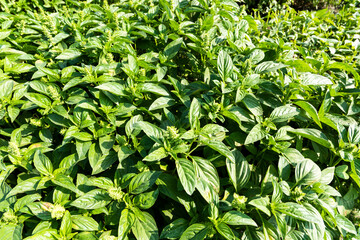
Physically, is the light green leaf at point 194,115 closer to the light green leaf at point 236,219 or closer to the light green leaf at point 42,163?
the light green leaf at point 236,219

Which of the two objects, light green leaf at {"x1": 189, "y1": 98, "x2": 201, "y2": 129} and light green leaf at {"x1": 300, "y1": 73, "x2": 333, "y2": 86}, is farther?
light green leaf at {"x1": 300, "y1": 73, "x2": 333, "y2": 86}

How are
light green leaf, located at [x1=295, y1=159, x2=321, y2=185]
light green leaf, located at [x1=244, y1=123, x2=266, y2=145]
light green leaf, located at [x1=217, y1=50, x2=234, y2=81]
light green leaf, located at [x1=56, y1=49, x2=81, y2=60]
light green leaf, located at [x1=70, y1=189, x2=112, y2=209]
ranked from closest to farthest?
light green leaf, located at [x1=70, y1=189, x2=112, y2=209] < light green leaf, located at [x1=295, y1=159, x2=321, y2=185] < light green leaf, located at [x1=244, y1=123, x2=266, y2=145] < light green leaf, located at [x1=217, y1=50, x2=234, y2=81] < light green leaf, located at [x1=56, y1=49, x2=81, y2=60]

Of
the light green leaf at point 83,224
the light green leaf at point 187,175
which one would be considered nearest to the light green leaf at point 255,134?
the light green leaf at point 187,175

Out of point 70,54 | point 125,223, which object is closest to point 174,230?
point 125,223

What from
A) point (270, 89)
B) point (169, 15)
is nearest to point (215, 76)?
point (270, 89)

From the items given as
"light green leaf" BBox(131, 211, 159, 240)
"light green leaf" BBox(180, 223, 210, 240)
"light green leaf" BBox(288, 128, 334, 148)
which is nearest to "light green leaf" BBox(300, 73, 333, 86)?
"light green leaf" BBox(288, 128, 334, 148)

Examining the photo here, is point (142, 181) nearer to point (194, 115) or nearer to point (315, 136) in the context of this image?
point (194, 115)

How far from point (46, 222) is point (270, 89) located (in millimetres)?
2048

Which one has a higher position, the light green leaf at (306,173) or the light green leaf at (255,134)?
the light green leaf at (255,134)

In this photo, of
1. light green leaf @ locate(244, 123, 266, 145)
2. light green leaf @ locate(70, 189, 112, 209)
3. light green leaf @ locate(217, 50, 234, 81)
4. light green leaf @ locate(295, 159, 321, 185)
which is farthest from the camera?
light green leaf @ locate(217, 50, 234, 81)

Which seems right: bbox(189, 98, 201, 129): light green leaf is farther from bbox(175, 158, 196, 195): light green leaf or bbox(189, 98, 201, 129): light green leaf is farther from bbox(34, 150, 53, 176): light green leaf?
bbox(34, 150, 53, 176): light green leaf

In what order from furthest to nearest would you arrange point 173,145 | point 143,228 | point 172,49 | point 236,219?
1. point 172,49
2. point 173,145
3. point 143,228
4. point 236,219

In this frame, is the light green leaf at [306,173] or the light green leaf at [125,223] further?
the light green leaf at [306,173]

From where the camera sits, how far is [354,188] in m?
2.02
